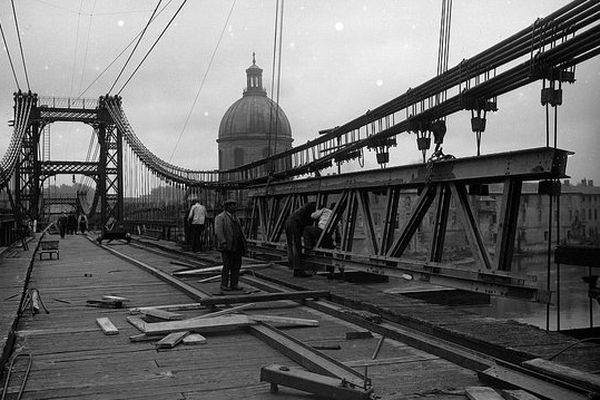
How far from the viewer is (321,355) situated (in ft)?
18.8

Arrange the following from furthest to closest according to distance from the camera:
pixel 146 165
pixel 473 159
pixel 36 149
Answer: pixel 36 149, pixel 146 165, pixel 473 159

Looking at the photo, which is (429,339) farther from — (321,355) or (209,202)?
(209,202)

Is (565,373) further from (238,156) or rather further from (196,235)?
(238,156)

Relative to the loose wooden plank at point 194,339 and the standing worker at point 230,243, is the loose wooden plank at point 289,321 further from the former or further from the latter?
the standing worker at point 230,243

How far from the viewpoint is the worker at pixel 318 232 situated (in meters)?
13.0

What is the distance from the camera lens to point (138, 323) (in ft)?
25.9

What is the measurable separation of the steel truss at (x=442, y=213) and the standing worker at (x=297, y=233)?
0.31m

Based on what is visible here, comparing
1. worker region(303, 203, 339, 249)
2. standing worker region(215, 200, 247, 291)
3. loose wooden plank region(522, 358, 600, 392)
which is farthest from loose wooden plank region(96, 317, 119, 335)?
worker region(303, 203, 339, 249)

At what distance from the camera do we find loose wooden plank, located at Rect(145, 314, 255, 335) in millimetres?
7332

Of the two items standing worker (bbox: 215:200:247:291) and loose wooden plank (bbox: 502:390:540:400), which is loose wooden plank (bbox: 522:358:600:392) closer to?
loose wooden plank (bbox: 502:390:540:400)

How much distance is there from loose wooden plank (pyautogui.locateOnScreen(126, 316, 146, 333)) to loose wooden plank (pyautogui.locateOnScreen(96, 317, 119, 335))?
235mm

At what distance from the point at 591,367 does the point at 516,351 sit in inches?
26.7

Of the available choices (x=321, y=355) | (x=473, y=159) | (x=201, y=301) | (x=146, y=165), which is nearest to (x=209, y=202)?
(x=146, y=165)

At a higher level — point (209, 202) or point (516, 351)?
point (209, 202)
